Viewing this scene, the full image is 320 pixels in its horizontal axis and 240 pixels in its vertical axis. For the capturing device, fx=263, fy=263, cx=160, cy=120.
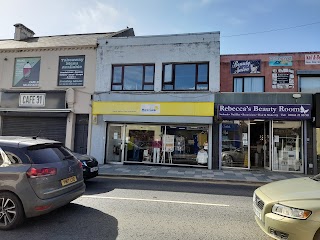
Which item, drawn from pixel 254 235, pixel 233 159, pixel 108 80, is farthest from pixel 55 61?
pixel 254 235

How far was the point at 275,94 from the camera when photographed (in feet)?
44.3

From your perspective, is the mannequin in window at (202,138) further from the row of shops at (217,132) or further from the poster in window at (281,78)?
the poster in window at (281,78)

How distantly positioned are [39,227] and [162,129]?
33.5ft

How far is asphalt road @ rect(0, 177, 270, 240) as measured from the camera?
15.2ft

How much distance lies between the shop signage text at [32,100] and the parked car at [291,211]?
14.5 meters

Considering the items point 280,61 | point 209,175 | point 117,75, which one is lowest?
point 209,175

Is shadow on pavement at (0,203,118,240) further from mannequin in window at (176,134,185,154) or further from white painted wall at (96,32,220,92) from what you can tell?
white painted wall at (96,32,220,92)

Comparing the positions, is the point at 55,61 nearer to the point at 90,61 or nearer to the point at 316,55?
the point at 90,61

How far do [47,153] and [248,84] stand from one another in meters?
13.3

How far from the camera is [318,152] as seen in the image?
13.1m

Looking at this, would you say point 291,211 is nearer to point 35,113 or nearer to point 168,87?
point 168,87

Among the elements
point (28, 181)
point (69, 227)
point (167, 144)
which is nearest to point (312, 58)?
point (167, 144)

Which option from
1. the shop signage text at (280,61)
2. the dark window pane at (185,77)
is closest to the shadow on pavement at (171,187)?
the dark window pane at (185,77)

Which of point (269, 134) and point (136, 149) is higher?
point (269, 134)
